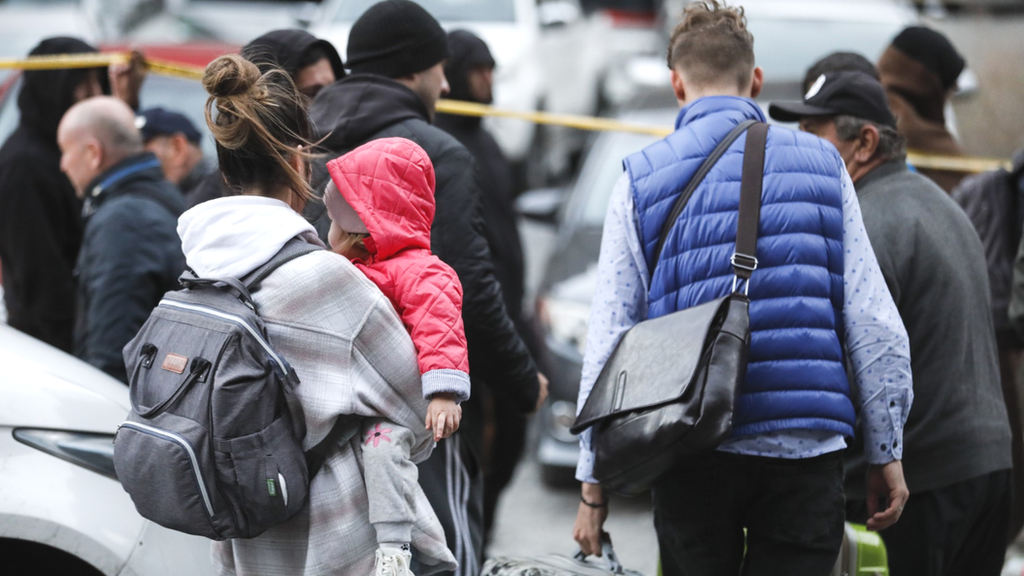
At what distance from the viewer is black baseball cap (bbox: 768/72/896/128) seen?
3.36 metres

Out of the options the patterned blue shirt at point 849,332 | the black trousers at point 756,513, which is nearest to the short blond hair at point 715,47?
the patterned blue shirt at point 849,332

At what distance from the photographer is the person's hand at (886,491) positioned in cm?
290

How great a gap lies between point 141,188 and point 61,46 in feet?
5.47

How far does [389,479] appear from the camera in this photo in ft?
7.96

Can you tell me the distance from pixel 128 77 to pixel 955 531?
13.2 ft

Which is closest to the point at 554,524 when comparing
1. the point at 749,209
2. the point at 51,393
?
the point at 51,393

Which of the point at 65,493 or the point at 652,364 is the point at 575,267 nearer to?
the point at 652,364

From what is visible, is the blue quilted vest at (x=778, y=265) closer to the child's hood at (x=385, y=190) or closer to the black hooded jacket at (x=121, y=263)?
the child's hood at (x=385, y=190)

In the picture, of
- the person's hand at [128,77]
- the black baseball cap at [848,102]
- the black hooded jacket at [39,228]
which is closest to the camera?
the black baseball cap at [848,102]

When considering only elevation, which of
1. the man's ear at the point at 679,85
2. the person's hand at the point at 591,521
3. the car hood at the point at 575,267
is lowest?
the car hood at the point at 575,267

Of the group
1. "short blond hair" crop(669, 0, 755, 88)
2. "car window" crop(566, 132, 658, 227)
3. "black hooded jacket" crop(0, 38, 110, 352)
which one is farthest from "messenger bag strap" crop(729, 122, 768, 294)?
"car window" crop(566, 132, 658, 227)

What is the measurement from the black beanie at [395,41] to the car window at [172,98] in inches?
156

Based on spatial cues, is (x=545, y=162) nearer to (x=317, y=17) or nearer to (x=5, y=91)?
(x=317, y=17)

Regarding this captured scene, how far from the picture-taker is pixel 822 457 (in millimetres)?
2787
